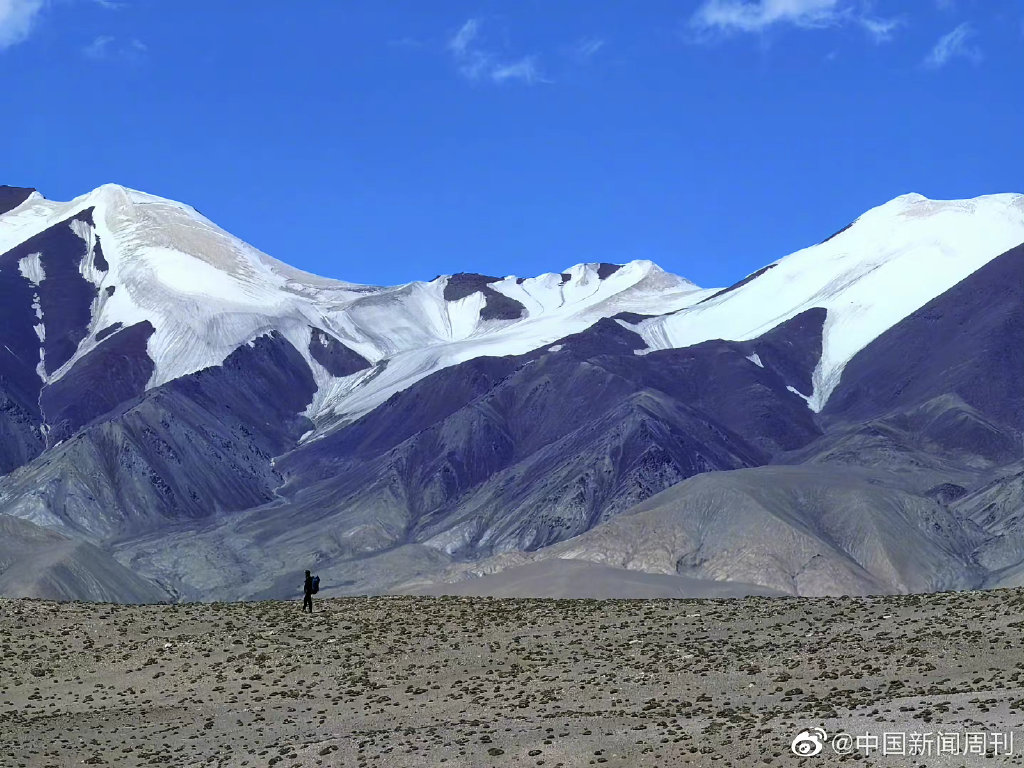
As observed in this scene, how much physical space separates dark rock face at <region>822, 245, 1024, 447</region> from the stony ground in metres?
117

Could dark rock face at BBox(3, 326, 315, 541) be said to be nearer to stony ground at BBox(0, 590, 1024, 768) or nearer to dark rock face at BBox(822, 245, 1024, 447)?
dark rock face at BBox(822, 245, 1024, 447)

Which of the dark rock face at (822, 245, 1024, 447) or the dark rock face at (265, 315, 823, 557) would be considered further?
the dark rock face at (822, 245, 1024, 447)

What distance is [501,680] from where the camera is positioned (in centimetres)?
4041

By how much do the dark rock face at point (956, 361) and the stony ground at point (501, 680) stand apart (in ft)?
384

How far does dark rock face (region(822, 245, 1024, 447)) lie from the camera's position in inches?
6555

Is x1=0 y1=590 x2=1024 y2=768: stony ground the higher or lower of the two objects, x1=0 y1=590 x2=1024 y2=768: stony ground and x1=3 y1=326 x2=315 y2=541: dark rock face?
the lower

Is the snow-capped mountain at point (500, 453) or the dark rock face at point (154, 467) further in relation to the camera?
the dark rock face at point (154, 467)

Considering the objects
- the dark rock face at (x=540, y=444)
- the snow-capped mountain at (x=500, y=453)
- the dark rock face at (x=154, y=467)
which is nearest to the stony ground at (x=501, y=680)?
the snow-capped mountain at (x=500, y=453)

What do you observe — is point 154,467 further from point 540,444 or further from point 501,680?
point 501,680

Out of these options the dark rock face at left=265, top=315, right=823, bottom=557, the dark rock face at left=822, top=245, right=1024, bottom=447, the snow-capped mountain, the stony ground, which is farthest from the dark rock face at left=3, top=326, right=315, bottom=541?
the stony ground

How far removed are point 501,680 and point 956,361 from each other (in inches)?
5678

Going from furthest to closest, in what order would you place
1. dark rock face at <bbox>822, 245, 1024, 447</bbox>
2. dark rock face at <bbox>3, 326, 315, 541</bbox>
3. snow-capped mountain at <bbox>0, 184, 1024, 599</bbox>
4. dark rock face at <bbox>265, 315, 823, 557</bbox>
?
dark rock face at <bbox>822, 245, 1024, 447</bbox> → dark rock face at <bbox>3, 326, 315, 541</bbox> → dark rock face at <bbox>265, 315, 823, 557</bbox> → snow-capped mountain at <bbox>0, 184, 1024, 599</bbox>

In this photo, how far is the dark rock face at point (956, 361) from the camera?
166 meters

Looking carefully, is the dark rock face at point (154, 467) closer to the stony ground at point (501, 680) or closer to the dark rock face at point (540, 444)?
the dark rock face at point (540, 444)
